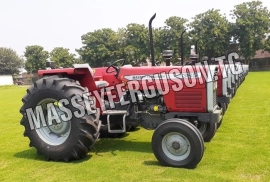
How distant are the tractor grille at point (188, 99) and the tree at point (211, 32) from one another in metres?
37.5

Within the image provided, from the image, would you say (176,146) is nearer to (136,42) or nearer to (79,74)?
(79,74)

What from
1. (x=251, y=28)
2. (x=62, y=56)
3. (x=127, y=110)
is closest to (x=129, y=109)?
(x=127, y=110)

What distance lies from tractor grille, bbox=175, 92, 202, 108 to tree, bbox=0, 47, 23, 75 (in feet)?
283

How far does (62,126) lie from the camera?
488cm

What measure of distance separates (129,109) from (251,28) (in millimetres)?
42940

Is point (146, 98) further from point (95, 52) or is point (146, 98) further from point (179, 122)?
point (95, 52)

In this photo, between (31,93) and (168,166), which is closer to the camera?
(168,166)

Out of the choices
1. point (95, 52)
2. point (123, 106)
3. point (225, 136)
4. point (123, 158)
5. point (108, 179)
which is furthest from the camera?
point (95, 52)

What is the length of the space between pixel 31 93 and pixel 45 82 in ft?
1.19

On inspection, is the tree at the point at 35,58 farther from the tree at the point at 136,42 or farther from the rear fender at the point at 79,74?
the rear fender at the point at 79,74

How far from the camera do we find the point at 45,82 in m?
4.68

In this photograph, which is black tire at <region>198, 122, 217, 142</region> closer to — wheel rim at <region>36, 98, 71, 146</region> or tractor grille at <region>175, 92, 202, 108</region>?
tractor grille at <region>175, 92, 202, 108</region>

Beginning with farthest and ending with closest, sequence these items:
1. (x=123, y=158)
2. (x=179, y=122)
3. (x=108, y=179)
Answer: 1. (x=123, y=158)
2. (x=179, y=122)
3. (x=108, y=179)

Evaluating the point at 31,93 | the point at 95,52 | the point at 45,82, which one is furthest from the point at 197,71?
the point at 95,52
